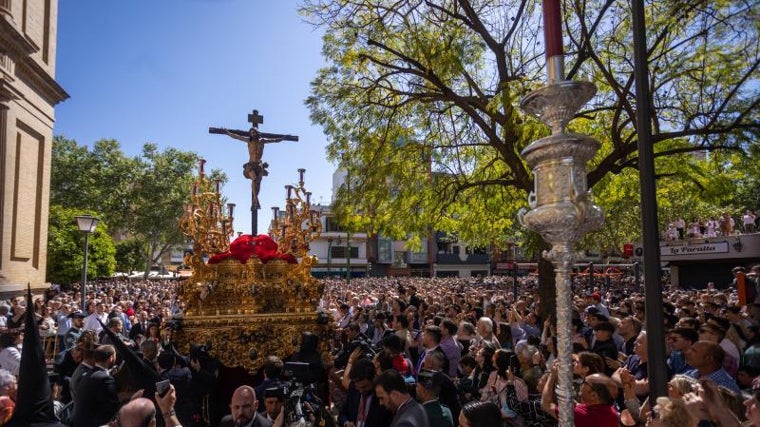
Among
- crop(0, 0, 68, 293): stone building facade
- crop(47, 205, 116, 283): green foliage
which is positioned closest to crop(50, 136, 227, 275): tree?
crop(47, 205, 116, 283): green foliage

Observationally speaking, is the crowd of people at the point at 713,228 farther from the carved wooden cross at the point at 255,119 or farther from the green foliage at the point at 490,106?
the carved wooden cross at the point at 255,119

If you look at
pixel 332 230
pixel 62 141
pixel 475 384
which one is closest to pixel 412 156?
pixel 475 384

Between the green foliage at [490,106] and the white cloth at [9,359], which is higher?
the green foliage at [490,106]

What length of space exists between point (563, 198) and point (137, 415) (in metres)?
2.95

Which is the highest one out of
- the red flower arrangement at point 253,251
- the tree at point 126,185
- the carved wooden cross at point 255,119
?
the tree at point 126,185

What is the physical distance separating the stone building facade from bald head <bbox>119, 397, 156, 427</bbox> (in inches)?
553

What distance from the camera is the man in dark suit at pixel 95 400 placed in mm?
4586

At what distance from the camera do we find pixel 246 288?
6.37 meters

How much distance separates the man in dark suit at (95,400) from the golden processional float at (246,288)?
1197 millimetres

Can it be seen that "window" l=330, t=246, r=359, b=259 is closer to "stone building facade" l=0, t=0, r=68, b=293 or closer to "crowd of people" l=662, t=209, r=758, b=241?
"crowd of people" l=662, t=209, r=758, b=241

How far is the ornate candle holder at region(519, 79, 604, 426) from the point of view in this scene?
2.78 meters

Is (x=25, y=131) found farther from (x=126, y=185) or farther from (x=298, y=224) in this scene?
(x=126, y=185)

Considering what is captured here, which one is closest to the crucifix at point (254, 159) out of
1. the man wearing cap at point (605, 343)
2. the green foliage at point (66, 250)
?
the man wearing cap at point (605, 343)

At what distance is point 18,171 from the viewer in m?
15.3
